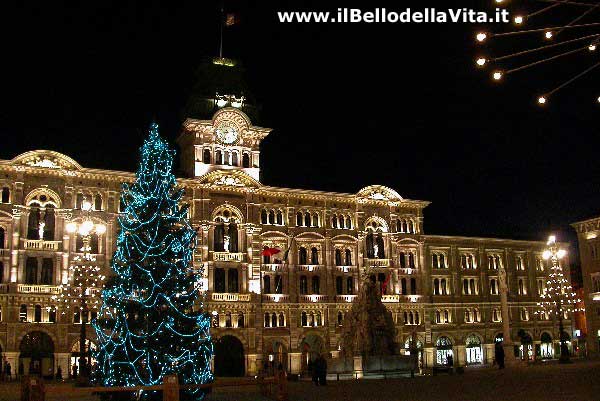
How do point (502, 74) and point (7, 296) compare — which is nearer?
point (502, 74)

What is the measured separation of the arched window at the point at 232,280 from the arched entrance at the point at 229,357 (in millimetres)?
4000

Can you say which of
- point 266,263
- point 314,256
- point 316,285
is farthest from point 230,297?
point 314,256

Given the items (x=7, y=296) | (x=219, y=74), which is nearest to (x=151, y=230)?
(x=7, y=296)

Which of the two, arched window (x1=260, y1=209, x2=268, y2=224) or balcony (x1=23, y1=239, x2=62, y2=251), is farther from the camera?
arched window (x1=260, y1=209, x2=268, y2=224)

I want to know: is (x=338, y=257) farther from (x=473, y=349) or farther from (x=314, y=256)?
(x=473, y=349)

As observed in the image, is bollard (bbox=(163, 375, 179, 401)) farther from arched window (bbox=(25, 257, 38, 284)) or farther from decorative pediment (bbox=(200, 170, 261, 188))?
decorative pediment (bbox=(200, 170, 261, 188))

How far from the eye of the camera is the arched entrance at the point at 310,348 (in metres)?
62.1

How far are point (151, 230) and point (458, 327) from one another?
168ft

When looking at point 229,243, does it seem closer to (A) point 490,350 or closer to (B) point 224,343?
(B) point 224,343

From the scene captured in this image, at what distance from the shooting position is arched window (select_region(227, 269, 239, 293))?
60.1 metres

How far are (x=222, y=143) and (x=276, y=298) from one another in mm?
14358

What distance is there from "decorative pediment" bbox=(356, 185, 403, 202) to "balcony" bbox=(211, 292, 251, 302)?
14973mm

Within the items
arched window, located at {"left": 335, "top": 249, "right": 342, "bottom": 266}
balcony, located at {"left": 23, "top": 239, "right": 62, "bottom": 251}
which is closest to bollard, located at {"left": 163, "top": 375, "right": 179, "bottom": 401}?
balcony, located at {"left": 23, "top": 239, "right": 62, "bottom": 251}

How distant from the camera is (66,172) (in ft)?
181
